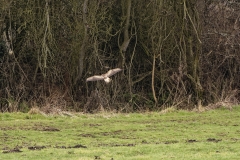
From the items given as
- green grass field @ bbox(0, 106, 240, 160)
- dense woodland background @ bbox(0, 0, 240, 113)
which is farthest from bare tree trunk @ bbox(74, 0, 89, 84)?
green grass field @ bbox(0, 106, 240, 160)

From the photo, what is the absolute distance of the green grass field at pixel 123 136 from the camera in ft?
33.9

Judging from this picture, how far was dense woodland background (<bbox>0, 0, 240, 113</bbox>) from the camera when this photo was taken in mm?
20203

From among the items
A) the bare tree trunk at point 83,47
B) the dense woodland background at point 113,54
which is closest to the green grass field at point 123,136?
the dense woodland background at point 113,54

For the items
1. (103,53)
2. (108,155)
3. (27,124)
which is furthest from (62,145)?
(103,53)

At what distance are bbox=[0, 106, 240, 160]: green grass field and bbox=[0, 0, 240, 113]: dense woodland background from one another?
7.74 ft

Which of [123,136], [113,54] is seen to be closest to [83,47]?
[113,54]

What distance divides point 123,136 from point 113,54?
8.93 m

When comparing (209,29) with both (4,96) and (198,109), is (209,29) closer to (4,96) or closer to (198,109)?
(198,109)

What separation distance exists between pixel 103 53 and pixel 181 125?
726cm

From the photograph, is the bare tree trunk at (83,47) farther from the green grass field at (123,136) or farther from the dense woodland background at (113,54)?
the green grass field at (123,136)

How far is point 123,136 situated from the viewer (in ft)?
44.2

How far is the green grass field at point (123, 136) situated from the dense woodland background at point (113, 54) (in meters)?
2.36

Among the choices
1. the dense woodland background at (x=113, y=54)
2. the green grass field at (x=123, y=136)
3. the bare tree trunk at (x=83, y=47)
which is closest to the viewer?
the green grass field at (x=123, y=136)

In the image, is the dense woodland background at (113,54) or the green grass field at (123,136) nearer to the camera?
the green grass field at (123,136)
